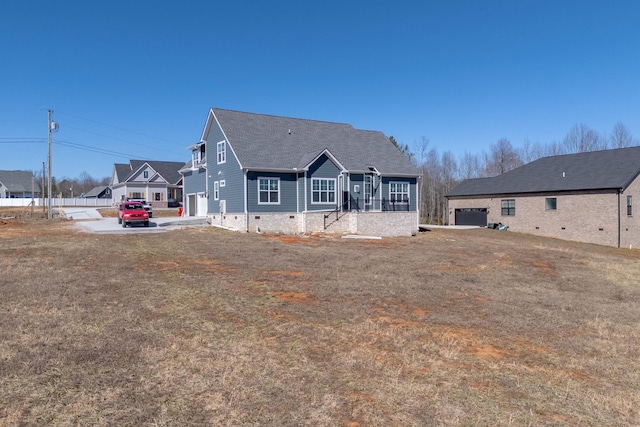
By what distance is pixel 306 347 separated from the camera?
21.1 ft

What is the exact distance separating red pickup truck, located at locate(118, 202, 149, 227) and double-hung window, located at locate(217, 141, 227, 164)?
6320 millimetres

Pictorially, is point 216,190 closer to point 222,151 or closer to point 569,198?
point 222,151

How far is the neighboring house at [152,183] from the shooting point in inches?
2094

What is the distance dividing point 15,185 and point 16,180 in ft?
5.34

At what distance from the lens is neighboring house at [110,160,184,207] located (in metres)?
53.2

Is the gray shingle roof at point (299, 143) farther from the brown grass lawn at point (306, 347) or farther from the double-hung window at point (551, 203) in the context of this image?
the brown grass lawn at point (306, 347)

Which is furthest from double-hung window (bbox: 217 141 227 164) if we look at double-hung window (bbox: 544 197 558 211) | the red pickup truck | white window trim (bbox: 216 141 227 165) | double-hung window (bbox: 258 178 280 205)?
double-hung window (bbox: 544 197 558 211)

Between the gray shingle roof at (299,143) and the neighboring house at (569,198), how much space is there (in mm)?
13473

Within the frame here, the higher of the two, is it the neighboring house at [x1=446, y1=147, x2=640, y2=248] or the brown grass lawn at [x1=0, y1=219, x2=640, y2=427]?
the neighboring house at [x1=446, y1=147, x2=640, y2=248]

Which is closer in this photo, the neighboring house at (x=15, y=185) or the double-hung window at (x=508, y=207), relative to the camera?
the double-hung window at (x=508, y=207)

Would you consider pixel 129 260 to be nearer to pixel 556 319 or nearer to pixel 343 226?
pixel 556 319

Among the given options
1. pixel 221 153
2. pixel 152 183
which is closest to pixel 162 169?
pixel 152 183

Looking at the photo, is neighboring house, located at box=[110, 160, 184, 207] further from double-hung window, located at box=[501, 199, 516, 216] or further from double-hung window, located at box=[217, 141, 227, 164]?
double-hung window, located at box=[501, 199, 516, 216]

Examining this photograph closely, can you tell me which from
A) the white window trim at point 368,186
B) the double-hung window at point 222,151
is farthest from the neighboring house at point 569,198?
the double-hung window at point 222,151
